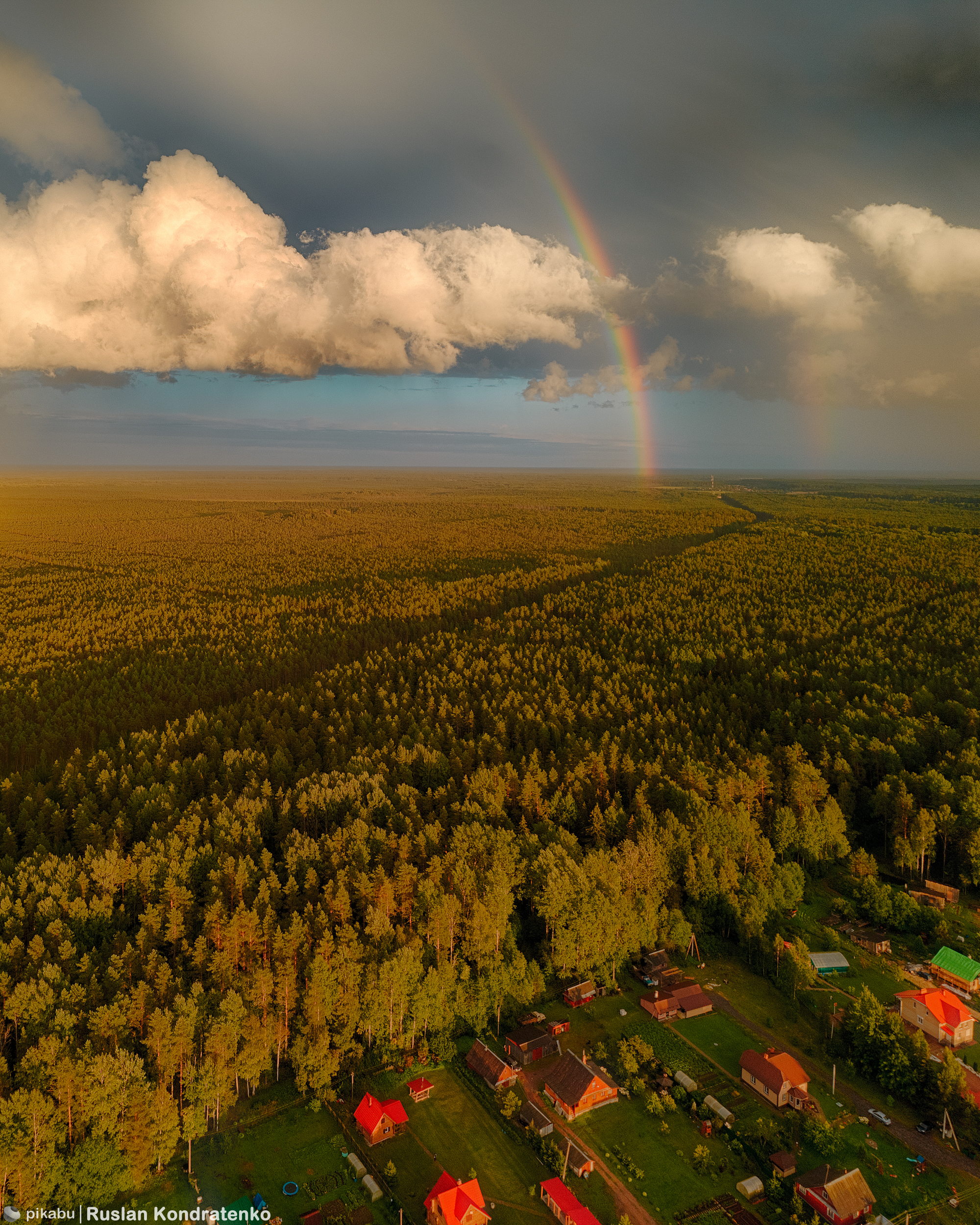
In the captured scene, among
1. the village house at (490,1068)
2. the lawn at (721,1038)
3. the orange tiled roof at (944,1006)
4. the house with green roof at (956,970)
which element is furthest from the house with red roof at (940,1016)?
the village house at (490,1068)

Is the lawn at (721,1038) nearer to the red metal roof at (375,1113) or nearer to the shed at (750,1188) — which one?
the shed at (750,1188)

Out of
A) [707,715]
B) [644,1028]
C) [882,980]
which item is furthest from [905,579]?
[644,1028]

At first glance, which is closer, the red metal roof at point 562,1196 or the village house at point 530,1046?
the red metal roof at point 562,1196

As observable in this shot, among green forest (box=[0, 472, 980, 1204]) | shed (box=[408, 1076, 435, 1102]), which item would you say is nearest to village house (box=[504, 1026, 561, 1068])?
green forest (box=[0, 472, 980, 1204])

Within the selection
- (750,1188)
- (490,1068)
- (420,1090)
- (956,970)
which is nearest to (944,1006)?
(956,970)

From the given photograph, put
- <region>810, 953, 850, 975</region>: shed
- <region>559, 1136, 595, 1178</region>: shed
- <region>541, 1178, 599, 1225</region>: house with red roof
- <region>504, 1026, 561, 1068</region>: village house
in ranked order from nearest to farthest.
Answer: <region>541, 1178, 599, 1225</region>: house with red roof < <region>559, 1136, 595, 1178</region>: shed < <region>504, 1026, 561, 1068</region>: village house < <region>810, 953, 850, 975</region>: shed

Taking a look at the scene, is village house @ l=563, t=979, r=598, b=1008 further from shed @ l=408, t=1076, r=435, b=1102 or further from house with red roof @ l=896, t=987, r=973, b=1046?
house with red roof @ l=896, t=987, r=973, b=1046

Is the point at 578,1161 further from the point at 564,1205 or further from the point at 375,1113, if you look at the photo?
the point at 375,1113
